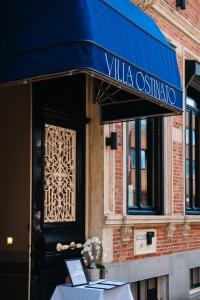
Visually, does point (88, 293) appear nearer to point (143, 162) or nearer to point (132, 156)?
point (132, 156)

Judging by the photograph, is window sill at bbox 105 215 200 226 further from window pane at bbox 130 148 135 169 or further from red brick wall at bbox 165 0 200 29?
red brick wall at bbox 165 0 200 29

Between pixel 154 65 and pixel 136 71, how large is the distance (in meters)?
0.70

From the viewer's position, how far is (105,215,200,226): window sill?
7.95m

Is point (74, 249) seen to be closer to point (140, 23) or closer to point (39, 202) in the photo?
point (39, 202)

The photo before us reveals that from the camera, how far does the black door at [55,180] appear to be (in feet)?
23.3

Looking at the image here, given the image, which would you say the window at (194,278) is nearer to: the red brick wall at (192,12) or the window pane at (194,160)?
the window pane at (194,160)

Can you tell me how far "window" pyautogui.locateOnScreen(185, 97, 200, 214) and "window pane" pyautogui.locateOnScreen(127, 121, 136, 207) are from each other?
2.06 metres

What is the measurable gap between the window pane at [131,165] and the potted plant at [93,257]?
A: 1449 millimetres

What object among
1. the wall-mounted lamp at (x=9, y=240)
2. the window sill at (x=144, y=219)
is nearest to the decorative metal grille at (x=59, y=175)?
the window sill at (x=144, y=219)

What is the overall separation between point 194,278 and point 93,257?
4.16m

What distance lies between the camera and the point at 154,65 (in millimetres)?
7027

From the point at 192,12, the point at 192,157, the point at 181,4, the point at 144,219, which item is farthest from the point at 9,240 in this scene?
the point at 192,12

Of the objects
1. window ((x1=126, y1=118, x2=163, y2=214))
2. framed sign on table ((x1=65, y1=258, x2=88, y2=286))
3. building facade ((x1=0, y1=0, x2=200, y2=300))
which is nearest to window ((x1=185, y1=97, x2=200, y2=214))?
building facade ((x1=0, y1=0, x2=200, y2=300))

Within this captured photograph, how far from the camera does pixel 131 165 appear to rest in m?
9.09
